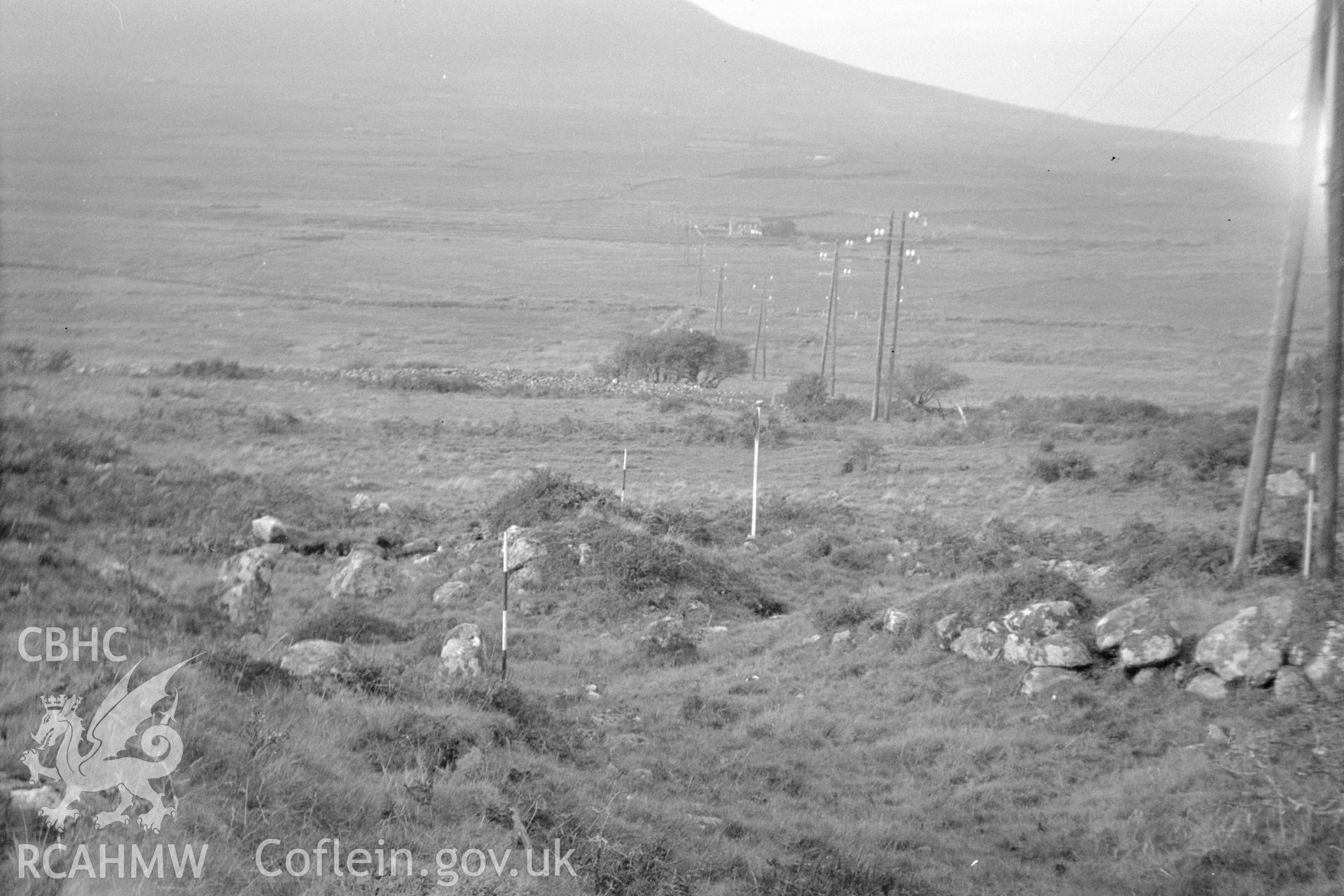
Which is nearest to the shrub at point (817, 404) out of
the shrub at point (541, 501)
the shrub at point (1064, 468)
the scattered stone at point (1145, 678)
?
the shrub at point (1064, 468)

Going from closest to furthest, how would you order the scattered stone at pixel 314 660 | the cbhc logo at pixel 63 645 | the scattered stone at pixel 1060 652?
the cbhc logo at pixel 63 645, the scattered stone at pixel 314 660, the scattered stone at pixel 1060 652

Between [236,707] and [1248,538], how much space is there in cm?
1239

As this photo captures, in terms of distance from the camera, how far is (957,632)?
39.0 feet

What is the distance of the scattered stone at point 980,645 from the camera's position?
37.4ft

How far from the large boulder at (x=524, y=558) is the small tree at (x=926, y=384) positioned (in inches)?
1193

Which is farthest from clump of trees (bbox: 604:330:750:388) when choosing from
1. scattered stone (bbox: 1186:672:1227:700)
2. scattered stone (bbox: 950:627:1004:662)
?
scattered stone (bbox: 1186:672:1227:700)

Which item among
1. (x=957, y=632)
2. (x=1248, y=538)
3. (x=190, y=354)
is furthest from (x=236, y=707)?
(x=190, y=354)

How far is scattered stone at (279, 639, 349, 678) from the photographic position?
8070 millimetres

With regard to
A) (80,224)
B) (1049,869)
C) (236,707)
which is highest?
(80,224)

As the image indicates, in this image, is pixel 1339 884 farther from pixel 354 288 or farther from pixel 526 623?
pixel 354 288

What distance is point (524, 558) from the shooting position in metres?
15.3

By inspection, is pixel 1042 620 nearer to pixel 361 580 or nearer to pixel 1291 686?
pixel 1291 686

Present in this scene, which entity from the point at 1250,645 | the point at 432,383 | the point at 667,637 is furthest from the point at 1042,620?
the point at 432,383

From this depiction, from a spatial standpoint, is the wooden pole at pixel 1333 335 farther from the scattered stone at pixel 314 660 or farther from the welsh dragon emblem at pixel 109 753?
the welsh dragon emblem at pixel 109 753
